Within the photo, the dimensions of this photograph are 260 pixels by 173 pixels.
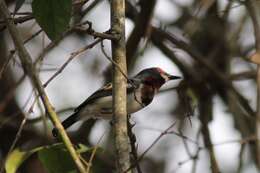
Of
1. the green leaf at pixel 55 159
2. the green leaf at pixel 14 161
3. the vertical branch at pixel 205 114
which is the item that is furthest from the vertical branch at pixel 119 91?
the vertical branch at pixel 205 114

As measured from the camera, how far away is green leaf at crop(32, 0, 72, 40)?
225 cm

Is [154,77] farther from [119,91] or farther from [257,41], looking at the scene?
[119,91]

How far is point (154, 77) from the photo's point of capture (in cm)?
429

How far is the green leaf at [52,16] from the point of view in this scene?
2.25 m

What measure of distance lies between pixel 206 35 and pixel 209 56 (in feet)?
1.40

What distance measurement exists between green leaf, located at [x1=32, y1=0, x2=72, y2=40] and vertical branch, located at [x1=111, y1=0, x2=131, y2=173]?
0.54 feet

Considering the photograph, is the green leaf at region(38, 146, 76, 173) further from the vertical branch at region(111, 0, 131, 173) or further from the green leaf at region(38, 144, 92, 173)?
the vertical branch at region(111, 0, 131, 173)

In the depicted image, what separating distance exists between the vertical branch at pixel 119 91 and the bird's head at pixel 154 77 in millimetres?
1811

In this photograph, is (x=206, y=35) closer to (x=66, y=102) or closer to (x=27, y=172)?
(x=66, y=102)

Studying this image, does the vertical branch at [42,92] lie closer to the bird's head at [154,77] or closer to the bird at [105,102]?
the bird at [105,102]

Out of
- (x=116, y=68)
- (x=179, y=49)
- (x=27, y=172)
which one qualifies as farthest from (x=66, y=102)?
(x=116, y=68)

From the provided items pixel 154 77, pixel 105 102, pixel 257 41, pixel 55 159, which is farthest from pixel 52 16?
pixel 154 77

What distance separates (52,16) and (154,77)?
6.87ft

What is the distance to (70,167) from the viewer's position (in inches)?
108
